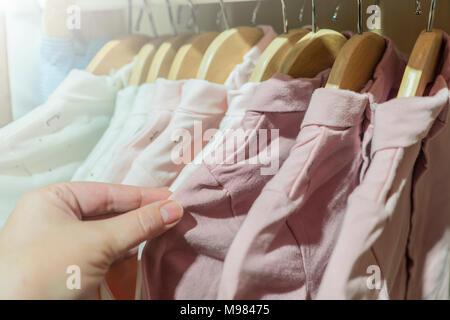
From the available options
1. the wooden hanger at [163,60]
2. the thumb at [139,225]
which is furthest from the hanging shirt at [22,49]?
the thumb at [139,225]

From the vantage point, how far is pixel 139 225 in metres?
0.43

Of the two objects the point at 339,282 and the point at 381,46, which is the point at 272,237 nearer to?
the point at 339,282

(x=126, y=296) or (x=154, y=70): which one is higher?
(x=154, y=70)

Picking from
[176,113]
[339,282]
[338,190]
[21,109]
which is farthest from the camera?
[21,109]

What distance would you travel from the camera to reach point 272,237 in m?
0.40

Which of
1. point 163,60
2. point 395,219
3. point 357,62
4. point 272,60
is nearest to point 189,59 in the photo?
point 163,60

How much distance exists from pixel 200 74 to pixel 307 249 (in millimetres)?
299

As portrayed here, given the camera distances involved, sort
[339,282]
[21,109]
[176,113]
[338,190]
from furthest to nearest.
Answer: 1. [21,109]
2. [176,113]
3. [338,190]
4. [339,282]

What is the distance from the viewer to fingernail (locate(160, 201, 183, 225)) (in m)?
0.44

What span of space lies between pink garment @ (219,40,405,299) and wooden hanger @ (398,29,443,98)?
0.15 ft

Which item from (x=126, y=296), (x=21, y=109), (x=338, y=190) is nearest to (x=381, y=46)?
(x=338, y=190)

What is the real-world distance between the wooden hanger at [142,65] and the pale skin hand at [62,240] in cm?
29

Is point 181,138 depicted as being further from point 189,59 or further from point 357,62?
point 357,62

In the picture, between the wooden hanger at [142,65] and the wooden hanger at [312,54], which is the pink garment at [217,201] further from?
the wooden hanger at [142,65]
